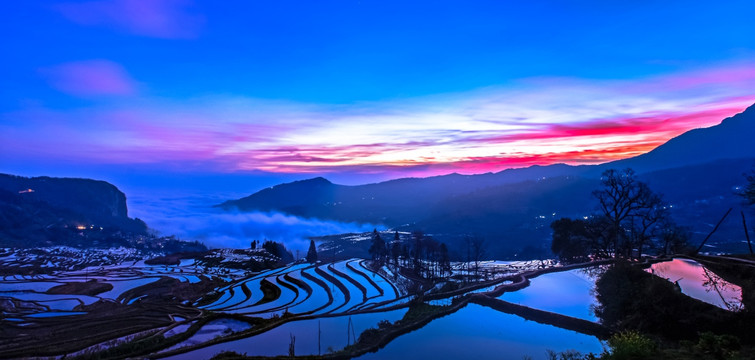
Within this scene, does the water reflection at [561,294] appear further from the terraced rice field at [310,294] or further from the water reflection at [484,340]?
the terraced rice field at [310,294]

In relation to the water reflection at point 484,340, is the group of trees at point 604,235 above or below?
above

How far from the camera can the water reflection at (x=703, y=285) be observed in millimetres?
17822

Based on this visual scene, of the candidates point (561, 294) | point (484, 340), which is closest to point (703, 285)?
point (561, 294)

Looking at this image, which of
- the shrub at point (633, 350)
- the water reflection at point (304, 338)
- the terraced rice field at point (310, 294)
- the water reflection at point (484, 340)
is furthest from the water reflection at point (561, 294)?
the terraced rice field at point (310, 294)

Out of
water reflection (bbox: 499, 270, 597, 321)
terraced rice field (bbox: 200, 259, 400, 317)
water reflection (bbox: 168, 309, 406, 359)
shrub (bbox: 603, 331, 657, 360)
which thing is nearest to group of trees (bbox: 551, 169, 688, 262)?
water reflection (bbox: 499, 270, 597, 321)

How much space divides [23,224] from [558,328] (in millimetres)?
250878

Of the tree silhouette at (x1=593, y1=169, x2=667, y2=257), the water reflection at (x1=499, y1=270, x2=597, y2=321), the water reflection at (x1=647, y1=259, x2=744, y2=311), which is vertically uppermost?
the tree silhouette at (x1=593, y1=169, x2=667, y2=257)

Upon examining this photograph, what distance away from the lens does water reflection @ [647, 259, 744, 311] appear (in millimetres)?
17822

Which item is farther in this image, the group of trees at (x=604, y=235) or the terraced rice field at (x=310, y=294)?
the group of trees at (x=604, y=235)

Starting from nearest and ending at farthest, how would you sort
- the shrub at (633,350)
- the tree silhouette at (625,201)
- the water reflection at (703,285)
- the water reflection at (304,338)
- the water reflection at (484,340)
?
the shrub at (633,350) < the water reflection at (703,285) < the water reflection at (484,340) < the water reflection at (304,338) < the tree silhouette at (625,201)

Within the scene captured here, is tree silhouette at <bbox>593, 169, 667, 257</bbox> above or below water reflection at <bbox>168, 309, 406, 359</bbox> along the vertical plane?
above

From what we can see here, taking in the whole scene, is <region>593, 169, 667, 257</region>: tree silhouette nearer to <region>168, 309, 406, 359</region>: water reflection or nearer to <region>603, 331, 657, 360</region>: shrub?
<region>168, 309, 406, 359</region>: water reflection

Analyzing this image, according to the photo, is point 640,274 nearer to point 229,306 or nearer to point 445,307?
point 445,307

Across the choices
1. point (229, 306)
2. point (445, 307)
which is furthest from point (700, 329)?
point (229, 306)
